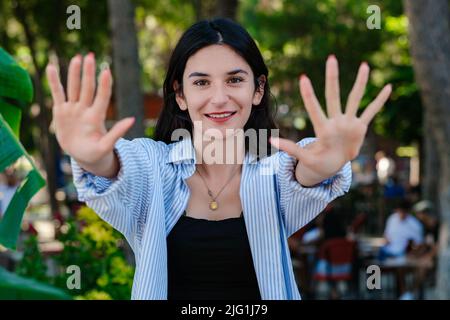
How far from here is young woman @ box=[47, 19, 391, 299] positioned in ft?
7.72

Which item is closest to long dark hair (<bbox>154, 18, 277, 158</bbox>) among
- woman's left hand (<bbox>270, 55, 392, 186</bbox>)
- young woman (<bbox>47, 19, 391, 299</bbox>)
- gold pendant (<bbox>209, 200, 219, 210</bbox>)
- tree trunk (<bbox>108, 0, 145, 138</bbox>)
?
young woman (<bbox>47, 19, 391, 299</bbox>)

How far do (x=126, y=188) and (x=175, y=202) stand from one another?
268 mm

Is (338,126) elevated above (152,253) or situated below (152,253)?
above

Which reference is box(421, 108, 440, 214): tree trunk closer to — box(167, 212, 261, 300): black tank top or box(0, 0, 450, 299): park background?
box(0, 0, 450, 299): park background

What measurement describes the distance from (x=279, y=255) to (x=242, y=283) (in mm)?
145

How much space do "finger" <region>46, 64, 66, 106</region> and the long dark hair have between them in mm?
695

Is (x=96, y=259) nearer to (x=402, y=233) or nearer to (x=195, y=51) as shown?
(x=195, y=51)

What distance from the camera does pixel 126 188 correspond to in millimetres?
2516

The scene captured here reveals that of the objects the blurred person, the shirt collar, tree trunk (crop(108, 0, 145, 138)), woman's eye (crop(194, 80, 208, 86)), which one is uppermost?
tree trunk (crop(108, 0, 145, 138))

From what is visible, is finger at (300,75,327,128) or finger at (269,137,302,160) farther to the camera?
finger at (269,137,302,160)

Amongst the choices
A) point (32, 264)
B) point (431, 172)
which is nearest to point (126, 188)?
point (32, 264)
